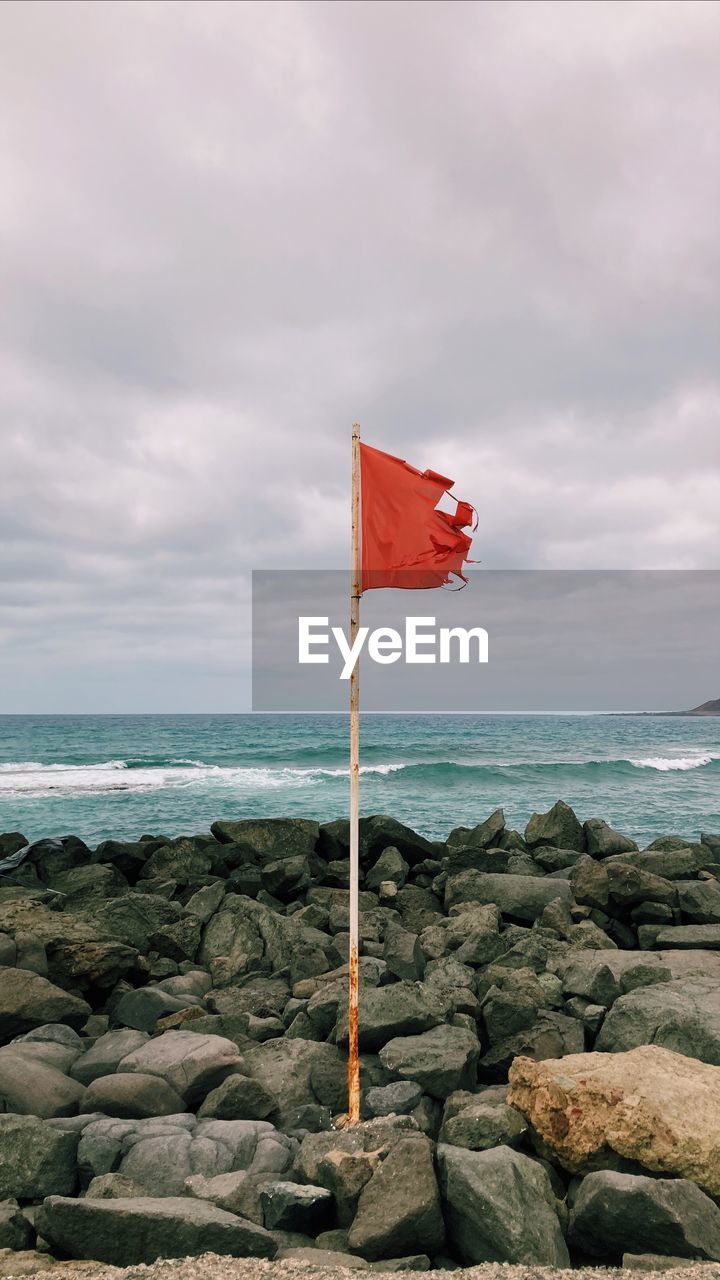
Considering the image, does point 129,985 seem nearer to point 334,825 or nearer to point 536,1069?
point 536,1069

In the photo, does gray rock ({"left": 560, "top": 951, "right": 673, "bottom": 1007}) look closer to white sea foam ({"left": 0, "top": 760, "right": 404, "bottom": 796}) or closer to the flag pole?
the flag pole

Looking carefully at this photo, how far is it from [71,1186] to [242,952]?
4.61m

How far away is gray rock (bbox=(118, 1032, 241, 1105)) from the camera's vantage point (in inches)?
248

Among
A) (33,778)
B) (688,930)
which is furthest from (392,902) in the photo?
(33,778)

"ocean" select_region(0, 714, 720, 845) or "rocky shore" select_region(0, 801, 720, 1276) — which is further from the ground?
"rocky shore" select_region(0, 801, 720, 1276)

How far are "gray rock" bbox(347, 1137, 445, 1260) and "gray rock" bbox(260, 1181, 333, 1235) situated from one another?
20 cm

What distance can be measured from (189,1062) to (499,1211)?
9.07ft

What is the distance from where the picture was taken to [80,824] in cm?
2559

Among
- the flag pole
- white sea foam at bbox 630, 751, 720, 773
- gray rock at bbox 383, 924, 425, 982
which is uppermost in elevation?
the flag pole

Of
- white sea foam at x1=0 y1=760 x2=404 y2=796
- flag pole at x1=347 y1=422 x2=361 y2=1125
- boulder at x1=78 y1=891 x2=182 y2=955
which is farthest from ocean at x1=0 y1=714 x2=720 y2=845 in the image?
flag pole at x1=347 y1=422 x2=361 y2=1125

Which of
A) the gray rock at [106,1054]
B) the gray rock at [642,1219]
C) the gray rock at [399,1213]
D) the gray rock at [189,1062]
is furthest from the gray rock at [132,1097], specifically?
the gray rock at [642,1219]

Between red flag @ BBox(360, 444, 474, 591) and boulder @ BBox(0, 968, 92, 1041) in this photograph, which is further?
boulder @ BBox(0, 968, 92, 1041)

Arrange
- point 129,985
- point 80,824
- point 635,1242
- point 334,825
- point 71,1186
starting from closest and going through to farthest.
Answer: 1. point 635,1242
2. point 71,1186
3. point 129,985
4. point 334,825
5. point 80,824

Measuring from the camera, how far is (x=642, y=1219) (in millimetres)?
4418
